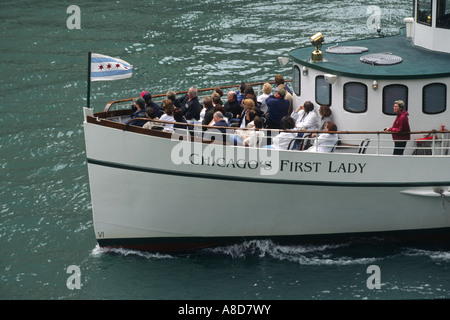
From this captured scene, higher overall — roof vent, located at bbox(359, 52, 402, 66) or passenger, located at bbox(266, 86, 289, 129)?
roof vent, located at bbox(359, 52, 402, 66)

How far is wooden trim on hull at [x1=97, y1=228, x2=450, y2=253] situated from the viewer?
1608 centimetres

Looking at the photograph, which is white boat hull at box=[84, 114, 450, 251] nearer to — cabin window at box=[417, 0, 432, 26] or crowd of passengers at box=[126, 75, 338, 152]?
crowd of passengers at box=[126, 75, 338, 152]

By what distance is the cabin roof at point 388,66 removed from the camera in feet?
50.3

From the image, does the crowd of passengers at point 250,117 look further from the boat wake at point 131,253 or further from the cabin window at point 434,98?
the boat wake at point 131,253

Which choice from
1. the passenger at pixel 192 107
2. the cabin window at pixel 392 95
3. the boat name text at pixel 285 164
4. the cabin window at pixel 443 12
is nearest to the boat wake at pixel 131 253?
the boat name text at pixel 285 164

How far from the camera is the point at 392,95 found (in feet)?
50.8

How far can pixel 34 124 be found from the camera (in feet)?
79.7

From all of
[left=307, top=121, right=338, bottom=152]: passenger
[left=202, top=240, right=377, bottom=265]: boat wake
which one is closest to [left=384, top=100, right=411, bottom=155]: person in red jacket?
[left=307, top=121, right=338, bottom=152]: passenger

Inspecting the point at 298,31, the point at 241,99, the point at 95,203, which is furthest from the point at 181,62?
the point at 95,203

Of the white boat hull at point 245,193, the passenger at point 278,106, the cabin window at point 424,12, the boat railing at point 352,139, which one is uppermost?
the cabin window at point 424,12

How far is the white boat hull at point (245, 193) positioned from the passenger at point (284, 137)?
49cm

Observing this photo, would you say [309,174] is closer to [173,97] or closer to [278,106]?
[278,106]

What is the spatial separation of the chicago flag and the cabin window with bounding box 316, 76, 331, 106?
3969 mm
